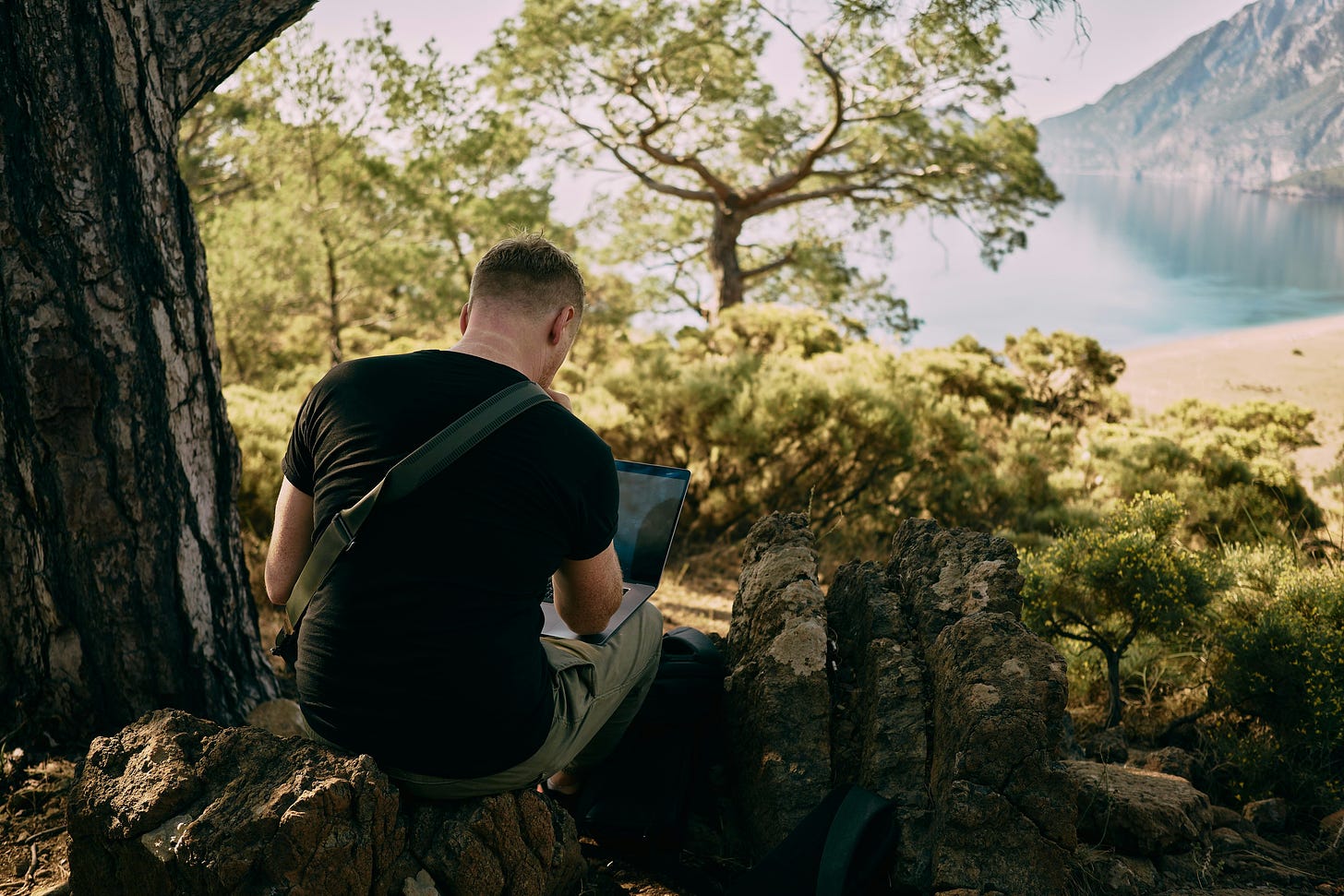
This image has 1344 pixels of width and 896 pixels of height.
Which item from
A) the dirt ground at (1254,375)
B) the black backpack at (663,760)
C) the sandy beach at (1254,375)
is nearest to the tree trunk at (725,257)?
the dirt ground at (1254,375)

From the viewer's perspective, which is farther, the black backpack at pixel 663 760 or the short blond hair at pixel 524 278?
the black backpack at pixel 663 760

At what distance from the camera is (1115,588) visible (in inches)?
128

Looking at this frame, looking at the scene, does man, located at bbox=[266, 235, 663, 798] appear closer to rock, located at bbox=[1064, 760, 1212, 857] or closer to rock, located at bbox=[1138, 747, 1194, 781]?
rock, located at bbox=[1064, 760, 1212, 857]

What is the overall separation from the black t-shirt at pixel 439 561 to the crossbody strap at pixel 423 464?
0.02 meters

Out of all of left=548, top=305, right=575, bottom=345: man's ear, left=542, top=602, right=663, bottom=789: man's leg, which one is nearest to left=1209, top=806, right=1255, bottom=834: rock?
left=542, top=602, right=663, bottom=789: man's leg

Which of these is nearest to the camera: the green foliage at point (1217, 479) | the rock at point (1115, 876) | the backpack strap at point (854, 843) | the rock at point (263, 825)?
the rock at point (263, 825)

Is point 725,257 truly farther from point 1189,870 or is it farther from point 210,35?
point 1189,870

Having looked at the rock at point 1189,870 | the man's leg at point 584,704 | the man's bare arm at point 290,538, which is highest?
the man's bare arm at point 290,538

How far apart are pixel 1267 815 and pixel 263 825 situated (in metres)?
2.80

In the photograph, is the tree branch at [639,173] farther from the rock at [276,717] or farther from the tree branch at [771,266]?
the rock at [276,717]

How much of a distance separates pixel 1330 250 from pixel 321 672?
110575 millimetres

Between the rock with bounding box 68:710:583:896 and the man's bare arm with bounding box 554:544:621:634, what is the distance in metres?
0.40

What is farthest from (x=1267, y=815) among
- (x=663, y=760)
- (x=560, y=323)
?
(x=560, y=323)

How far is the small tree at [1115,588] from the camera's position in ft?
10.4
